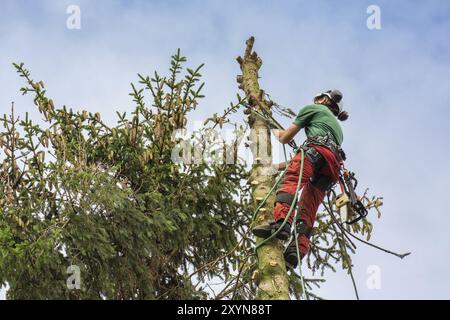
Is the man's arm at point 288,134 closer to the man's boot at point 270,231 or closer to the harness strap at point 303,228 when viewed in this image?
the harness strap at point 303,228

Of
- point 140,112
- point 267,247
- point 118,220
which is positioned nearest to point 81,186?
point 118,220

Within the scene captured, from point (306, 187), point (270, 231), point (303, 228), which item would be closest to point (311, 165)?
point (306, 187)

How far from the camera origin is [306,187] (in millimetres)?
8383

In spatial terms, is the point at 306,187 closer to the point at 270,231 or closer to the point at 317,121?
the point at 317,121

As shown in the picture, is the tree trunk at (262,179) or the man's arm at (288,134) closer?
→ the tree trunk at (262,179)

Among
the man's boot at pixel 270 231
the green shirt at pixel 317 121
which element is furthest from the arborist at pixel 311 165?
the man's boot at pixel 270 231

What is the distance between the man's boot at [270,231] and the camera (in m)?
7.25

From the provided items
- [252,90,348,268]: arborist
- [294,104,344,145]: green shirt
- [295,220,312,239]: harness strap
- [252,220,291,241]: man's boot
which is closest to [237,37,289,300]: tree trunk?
[252,220,291,241]: man's boot

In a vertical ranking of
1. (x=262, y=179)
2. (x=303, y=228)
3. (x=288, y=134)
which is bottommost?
(x=303, y=228)

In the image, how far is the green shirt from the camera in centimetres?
838

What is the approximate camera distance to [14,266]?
7.95m

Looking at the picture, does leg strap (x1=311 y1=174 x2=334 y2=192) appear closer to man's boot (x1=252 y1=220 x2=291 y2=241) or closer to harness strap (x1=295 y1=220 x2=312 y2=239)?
harness strap (x1=295 y1=220 x2=312 y2=239)

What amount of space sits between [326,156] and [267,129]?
0.74 metres

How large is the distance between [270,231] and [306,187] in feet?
4.16
